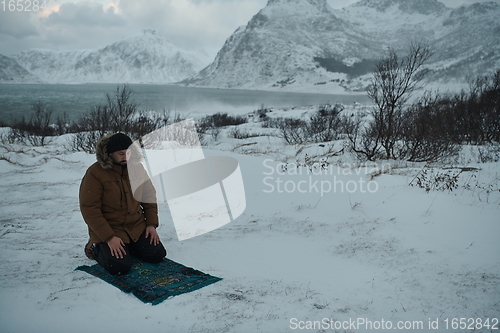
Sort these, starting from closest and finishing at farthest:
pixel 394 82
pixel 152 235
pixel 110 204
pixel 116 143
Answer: pixel 116 143, pixel 110 204, pixel 152 235, pixel 394 82

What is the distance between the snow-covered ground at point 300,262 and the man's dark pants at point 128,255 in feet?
0.66

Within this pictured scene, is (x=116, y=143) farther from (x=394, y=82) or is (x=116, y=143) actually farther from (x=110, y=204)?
(x=394, y=82)

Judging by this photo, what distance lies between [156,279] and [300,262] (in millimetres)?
1749

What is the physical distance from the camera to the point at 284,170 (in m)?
7.42

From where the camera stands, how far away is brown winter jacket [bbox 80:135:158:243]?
3068 millimetres

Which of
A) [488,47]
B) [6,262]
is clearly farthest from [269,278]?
[488,47]

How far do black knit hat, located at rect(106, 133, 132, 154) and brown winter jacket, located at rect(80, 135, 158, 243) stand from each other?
4 centimetres

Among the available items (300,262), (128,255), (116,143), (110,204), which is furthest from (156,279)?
(300,262)

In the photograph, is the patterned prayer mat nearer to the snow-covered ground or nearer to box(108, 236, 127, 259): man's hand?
the snow-covered ground

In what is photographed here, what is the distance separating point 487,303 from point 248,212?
3608 mm

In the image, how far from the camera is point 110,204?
3244mm

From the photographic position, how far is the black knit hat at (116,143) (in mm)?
3092

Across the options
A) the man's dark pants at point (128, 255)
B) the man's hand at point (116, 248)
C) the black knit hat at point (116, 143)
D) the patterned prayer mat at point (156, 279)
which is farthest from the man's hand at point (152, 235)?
the black knit hat at point (116, 143)

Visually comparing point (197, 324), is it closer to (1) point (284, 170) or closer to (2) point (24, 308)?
(2) point (24, 308)
